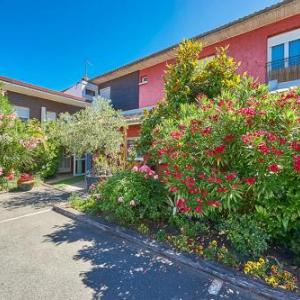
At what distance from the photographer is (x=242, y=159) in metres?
3.92

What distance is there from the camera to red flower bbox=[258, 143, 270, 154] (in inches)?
133

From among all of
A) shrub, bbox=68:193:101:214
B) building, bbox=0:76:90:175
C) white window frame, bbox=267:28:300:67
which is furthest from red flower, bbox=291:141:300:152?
building, bbox=0:76:90:175

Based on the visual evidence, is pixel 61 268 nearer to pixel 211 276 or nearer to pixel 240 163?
pixel 211 276

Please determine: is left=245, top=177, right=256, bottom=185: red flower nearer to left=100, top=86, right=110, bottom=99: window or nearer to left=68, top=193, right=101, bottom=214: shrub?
left=68, top=193, right=101, bottom=214: shrub

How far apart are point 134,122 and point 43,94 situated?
7439 mm

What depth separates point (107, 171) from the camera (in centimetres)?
917

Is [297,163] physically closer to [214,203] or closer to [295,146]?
[295,146]

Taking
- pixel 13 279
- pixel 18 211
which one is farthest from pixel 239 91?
pixel 18 211

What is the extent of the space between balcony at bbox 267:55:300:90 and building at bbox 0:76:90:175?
10761mm

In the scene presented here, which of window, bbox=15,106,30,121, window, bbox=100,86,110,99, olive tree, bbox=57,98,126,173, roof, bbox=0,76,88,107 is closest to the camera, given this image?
olive tree, bbox=57,98,126,173

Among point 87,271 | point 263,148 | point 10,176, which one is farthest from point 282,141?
point 10,176

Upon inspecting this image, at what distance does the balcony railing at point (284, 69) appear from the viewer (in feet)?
31.2

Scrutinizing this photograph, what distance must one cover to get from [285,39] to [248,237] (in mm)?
9507

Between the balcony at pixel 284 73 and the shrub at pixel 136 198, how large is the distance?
7.17m
